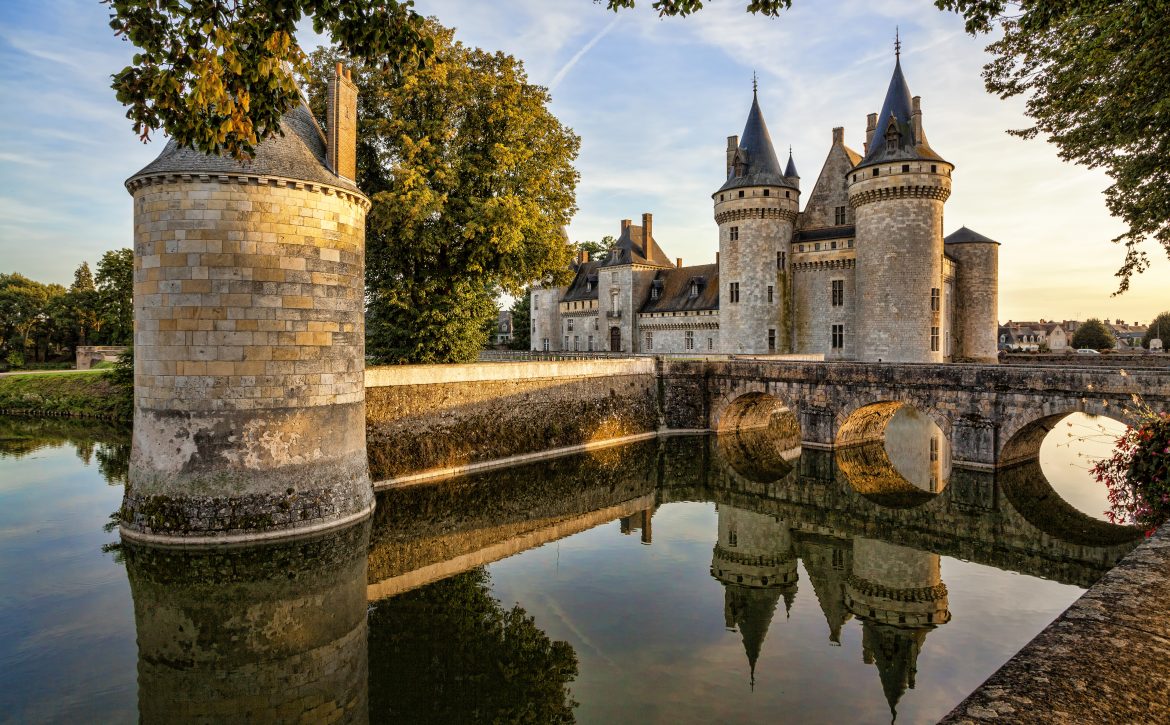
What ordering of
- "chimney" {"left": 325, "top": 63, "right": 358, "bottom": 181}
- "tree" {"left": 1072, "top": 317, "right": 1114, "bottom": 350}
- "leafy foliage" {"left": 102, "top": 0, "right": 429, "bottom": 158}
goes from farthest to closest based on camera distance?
"tree" {"left": 1072, "top": 317, "right": 1114, "bottom": 350} → "chimney" {"left": 325, "top": 63, "right": 358, "bottom": 181} → "leafy foliage" {"left": 102, "top": 0, "right": 429, "bottom": 158}

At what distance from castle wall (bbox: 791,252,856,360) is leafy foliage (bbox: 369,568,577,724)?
28896 mm

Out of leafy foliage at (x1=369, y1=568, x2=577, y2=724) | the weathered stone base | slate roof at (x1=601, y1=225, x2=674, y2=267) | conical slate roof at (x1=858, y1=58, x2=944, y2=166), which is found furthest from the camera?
slate roof at (x1=601, y1=225, x2=674, y2=267)

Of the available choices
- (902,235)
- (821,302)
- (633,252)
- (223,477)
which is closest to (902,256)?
(902,235)

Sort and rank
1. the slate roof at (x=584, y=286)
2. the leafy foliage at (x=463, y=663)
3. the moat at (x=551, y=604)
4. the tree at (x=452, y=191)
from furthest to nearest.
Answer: the slate roof at (x=584, y=286)
the tree at (x=452, y=191)
the moat at (x=551, y=604)
the leafy foliage at (x=463, y=663)

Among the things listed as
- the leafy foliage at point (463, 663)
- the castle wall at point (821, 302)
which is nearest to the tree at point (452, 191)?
the leafy foliage at point (463, 663)

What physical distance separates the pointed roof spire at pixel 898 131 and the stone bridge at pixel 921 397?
1295 centimetres

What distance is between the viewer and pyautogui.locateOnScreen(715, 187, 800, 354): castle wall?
112ft

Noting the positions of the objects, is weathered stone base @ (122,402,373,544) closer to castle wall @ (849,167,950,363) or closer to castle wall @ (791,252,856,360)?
castle wall @ (849,167,950,363)

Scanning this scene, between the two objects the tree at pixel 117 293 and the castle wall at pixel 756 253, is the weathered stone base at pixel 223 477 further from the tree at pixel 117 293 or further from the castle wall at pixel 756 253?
the tree at pixel 117 293

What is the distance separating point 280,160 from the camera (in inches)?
443

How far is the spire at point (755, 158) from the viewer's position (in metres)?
34.0

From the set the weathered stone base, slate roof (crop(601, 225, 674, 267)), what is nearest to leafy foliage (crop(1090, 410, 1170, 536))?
the weathered stone base

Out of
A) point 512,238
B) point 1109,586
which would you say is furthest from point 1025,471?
point 1109,586

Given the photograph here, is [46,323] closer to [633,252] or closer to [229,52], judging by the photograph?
[633,252]
